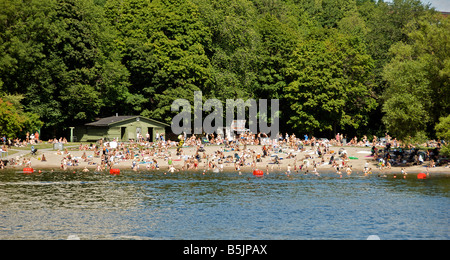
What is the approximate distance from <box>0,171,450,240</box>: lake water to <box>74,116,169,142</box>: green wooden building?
20353mm

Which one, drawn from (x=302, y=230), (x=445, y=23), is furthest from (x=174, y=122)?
(x=302, y=230)

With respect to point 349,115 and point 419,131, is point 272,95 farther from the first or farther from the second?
point 419,131

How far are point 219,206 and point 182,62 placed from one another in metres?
43.2

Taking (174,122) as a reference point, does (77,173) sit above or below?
below

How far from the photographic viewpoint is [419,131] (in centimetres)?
5691

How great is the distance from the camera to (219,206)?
128 ft

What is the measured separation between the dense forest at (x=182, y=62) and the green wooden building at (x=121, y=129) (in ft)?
6.85

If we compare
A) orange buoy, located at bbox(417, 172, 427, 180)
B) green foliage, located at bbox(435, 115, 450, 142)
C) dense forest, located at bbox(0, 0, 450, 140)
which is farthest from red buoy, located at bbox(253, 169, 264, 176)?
dense forest, located at bbox(0, 0, 450, 140)

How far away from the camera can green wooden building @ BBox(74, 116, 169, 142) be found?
7400 centimetres

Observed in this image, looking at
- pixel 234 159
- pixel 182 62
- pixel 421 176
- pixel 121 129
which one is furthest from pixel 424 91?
pixel 121 129

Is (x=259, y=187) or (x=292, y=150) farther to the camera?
(x=292, y=150)

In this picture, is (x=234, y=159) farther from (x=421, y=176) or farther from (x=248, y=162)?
(x=421, y=176)
